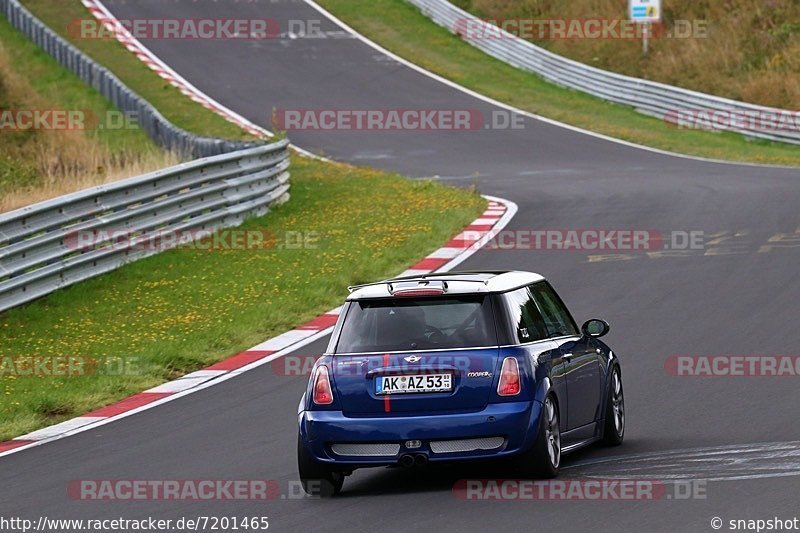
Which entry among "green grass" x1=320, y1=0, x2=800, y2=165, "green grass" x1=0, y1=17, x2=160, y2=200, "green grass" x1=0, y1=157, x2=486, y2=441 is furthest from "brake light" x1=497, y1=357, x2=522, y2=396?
"green grass" x1=320, y1=0, x2=800, y2=165

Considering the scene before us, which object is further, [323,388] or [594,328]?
[594,328]

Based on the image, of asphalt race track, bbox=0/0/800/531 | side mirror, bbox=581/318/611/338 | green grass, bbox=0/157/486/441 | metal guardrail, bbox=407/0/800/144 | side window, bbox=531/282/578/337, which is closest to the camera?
asphalt race track, bbox=0/0/800/531

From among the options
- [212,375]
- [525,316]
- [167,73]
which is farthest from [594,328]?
[167,73]

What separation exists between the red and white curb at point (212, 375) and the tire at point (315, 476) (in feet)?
10.1

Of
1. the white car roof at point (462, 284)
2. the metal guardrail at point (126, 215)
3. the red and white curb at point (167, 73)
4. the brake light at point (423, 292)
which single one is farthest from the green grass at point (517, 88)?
the brake light at point (423, 292)

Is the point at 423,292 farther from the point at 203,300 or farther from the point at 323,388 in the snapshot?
the point at 203,300

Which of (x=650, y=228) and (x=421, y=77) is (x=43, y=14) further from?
(x=650, y=228)

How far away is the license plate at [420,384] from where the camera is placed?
8570mm

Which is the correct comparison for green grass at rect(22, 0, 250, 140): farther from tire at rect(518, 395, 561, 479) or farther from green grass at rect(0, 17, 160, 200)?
tire at rect(518, 395, 561, 479)

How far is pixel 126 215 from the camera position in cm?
1761

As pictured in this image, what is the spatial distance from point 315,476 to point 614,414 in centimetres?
232

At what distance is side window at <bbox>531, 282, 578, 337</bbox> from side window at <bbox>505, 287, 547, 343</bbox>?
0.14 meters

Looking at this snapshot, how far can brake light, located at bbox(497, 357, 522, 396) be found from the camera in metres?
8.53

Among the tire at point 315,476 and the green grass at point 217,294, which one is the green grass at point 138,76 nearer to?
the green grass at point 217,294
